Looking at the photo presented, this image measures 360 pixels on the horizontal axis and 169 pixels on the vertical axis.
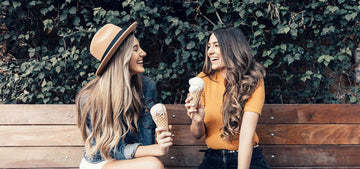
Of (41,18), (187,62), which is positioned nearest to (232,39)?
(187,62)

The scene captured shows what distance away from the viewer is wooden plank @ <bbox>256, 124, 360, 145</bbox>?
2.77 metres

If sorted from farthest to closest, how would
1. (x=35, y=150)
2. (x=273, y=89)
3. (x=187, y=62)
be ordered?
(x=273, y=89) → (x=187, y=62) → (x=35, y=150)

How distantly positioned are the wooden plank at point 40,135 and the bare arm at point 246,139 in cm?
143

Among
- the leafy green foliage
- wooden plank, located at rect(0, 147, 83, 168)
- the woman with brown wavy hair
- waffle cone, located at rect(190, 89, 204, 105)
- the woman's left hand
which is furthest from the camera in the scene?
the leafy green foliage

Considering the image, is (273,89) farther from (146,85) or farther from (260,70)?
(146,85)

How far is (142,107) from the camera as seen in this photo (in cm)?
236

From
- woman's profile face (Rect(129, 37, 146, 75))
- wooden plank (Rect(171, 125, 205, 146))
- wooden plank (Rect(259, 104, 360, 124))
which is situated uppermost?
woman's profile face (Rect(129, 37, 146, 75))

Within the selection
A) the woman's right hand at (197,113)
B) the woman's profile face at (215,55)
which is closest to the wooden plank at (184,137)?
the woman's right hand at (197,113)

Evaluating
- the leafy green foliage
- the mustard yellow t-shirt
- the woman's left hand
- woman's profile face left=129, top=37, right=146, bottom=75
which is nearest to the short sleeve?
the mustard yellow t-shirt

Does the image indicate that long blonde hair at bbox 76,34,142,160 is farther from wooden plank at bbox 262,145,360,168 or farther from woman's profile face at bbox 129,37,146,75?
wooden plank at bbox 262,145,360,168

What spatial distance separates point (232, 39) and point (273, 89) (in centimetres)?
153

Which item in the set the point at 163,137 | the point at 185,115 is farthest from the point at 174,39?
the point at 163,137

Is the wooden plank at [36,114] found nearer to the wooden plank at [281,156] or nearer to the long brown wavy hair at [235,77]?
the wooden plank at [281,156]

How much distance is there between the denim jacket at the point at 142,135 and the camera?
2.15 metres
